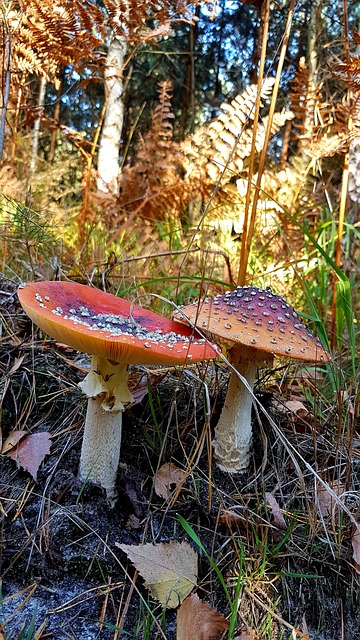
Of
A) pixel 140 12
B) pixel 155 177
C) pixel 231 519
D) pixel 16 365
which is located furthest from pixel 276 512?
pixel 155 177

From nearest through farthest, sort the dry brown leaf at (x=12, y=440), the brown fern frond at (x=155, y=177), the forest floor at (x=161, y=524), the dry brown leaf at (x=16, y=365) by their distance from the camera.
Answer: the forest floor at (x=161, y=524) < the dry brown leaf at (x=12, y=440) < the dry brown leaf at (x=16, y=365) < the brown fern frond at (x=155, y=177)

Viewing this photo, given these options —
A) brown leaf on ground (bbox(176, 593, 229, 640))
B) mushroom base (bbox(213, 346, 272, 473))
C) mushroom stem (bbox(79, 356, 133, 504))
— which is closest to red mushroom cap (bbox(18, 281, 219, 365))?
mushroom stem (bbox(79, 356, 133, 504))

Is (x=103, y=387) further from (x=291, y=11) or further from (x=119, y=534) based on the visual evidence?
(x=291, y=11)

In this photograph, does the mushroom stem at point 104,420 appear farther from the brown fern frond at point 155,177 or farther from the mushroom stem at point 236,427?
the brown fern frond at point 155,177

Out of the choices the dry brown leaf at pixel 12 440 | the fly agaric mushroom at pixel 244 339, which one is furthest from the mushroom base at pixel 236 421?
the dry brown leaf at pixel 12 440

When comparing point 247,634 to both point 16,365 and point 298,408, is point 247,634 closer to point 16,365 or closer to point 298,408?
point 298,408

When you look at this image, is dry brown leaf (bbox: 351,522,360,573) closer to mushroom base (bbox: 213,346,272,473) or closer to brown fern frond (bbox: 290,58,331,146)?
mushroom base (bbox: 213,346,272,473)
